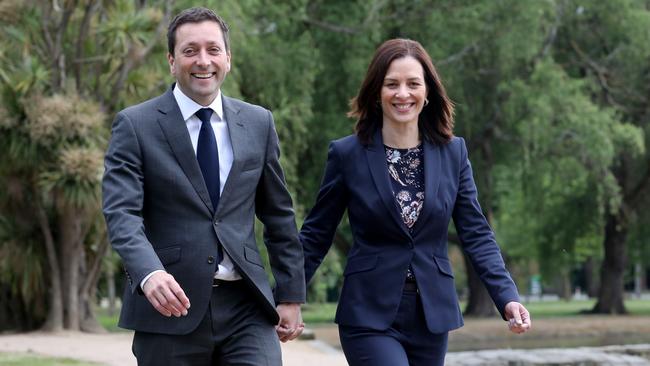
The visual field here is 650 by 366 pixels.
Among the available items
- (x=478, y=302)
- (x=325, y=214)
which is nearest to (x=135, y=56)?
(x=325, y=214)

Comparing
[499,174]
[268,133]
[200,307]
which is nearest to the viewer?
[200,307]

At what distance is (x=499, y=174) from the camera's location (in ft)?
101

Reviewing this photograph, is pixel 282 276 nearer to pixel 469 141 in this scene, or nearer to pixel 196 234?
pixel 196 234

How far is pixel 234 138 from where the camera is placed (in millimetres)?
4480

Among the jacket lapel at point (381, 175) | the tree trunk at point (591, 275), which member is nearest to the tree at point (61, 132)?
the jacket lapel at point (381, 175)

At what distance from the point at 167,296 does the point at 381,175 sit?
1397 millimetres

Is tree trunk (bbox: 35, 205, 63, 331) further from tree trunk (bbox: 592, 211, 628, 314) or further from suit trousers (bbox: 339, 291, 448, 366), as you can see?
tree trunk (bbox: 592, 211, 628, 314)

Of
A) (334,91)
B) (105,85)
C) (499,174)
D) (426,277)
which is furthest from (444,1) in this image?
(426,277)

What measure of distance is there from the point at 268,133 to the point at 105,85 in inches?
608

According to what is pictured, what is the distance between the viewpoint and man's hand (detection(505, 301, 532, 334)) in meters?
4.77

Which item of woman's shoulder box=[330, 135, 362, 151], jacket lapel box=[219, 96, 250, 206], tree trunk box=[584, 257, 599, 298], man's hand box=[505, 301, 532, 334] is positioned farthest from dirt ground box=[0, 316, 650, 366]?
tree trunk box=[584, 257, 599, 298]

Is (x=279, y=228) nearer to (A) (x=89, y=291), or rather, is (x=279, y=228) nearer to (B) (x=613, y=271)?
(A) (x=89, y=291)

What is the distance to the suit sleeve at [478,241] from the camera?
4945 millimetres

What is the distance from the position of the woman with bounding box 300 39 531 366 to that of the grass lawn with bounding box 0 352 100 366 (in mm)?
7188
